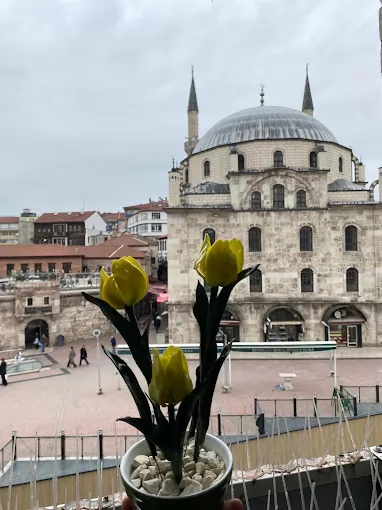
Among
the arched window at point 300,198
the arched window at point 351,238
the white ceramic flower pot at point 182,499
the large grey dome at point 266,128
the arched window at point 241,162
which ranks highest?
the large grey dome at point 266,128

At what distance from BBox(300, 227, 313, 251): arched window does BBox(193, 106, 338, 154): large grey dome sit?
7.36 meters

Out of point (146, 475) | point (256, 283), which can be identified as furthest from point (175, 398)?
point (256, 283)

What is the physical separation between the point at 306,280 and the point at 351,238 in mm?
3690

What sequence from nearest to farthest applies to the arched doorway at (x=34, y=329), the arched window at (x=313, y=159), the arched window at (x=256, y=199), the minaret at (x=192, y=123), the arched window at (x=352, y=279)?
the arched window at (x=352, y=279) → the arched window at (x=256, y=199) → the arched doorway at (x=34, y=329) → the arched window at (x=313, y=159) → the minaret at (x=192, y=123)

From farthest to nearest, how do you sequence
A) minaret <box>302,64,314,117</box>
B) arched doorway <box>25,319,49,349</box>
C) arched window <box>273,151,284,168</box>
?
minaret <box>302,64,314,117</box>
arched window <box>273,151,284,168</box>
arched doorway <box>25,319,49,349</box>

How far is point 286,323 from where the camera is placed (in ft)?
73.2

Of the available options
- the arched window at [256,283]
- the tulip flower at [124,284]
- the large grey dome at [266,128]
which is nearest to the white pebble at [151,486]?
the tulip flower at [124,284]

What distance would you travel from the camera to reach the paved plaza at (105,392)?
12.1 m

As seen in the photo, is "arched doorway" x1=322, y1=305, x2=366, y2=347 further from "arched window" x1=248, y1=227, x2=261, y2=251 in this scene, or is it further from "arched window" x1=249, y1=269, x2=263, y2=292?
"arched window" x1=248, y1=227, x2=261, y2=251

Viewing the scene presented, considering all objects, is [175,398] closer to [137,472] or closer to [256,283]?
[137,472]

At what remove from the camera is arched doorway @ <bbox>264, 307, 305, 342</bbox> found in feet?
72.8

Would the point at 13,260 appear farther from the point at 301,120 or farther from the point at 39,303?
the point at 301,120

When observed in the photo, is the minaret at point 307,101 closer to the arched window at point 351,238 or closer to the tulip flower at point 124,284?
the arched window at point 351,238

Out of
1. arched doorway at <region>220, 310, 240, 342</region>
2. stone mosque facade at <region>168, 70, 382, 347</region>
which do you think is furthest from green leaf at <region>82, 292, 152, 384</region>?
arched doorway at <region>220, 310, 240, 342</region>
